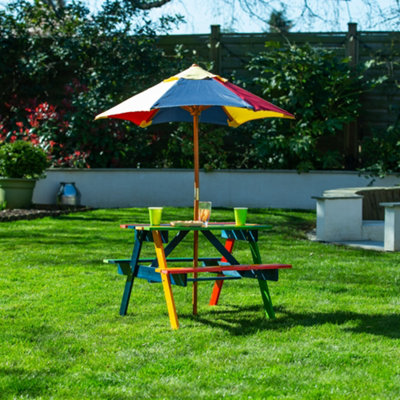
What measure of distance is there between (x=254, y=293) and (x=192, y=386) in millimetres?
2619

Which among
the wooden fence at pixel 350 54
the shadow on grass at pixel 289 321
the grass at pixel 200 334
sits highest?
the wooden fence at pixel 350 54

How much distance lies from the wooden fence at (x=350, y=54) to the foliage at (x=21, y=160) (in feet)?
13.3

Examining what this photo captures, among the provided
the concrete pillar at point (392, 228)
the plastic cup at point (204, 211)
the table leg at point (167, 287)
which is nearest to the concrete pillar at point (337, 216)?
the concrete pillar at point (392, 228)

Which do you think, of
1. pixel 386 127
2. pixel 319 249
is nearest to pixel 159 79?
pixel 386 127

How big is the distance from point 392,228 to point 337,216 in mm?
1022

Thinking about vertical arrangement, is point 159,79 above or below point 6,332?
above

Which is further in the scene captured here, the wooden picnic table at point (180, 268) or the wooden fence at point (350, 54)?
the wooden fence at point (350, 54)

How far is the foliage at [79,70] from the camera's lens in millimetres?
14164

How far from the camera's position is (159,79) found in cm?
1447

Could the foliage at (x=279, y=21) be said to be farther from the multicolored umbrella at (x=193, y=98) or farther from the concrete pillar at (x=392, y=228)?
the multicolored umbrella at (x=193, y=98)

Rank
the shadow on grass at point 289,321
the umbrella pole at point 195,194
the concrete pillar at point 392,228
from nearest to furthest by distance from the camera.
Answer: the shadow on grass at point 289,321 → the umbrella pole at point 195,194 → the concrete pillar at point 392,228

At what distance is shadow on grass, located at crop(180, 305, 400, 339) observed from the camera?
4840 millimetres

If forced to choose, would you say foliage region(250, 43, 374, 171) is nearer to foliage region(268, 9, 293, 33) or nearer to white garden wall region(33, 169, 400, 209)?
white garden wall region(33, 169, 400, 209)

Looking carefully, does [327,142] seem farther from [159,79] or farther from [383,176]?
[159,79]
